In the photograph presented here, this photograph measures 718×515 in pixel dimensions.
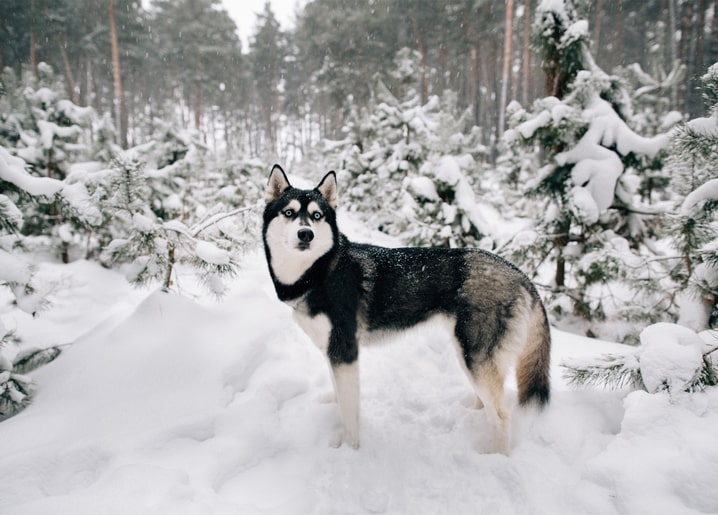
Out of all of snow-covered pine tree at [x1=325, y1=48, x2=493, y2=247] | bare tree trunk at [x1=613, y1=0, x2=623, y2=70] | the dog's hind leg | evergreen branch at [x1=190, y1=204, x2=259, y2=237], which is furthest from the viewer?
bare tree trunk at [x1=613, y1=0, x2=623, y2=70]

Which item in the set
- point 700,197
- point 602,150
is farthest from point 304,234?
point 602,150

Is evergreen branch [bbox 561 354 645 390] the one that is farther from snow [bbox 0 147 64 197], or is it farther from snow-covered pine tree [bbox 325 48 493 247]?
snow [bbox 0 147 64 197]

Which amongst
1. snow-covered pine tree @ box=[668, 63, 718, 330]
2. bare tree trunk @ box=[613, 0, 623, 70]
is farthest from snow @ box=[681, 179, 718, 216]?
bare tree trunk @ box=[613, 0, 623, 70]

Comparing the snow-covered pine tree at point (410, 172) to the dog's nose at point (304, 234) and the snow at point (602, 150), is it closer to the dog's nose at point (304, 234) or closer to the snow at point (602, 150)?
the snow at point (602, 150)

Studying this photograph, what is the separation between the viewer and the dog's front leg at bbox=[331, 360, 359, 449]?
2.67 m

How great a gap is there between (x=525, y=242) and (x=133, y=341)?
5144 millimetres

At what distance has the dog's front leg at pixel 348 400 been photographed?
8.77ft

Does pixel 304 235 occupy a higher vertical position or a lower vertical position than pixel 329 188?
lower

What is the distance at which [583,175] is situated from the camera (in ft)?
16.5

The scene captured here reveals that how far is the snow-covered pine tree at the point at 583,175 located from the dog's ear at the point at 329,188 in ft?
11.0

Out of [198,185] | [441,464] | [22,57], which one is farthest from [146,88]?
[441,464]

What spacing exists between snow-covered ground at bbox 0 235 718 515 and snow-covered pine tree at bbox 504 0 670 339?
1643mm

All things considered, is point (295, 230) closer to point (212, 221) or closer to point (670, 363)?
point (212, 221)

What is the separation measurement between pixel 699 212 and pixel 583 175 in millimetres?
2168
